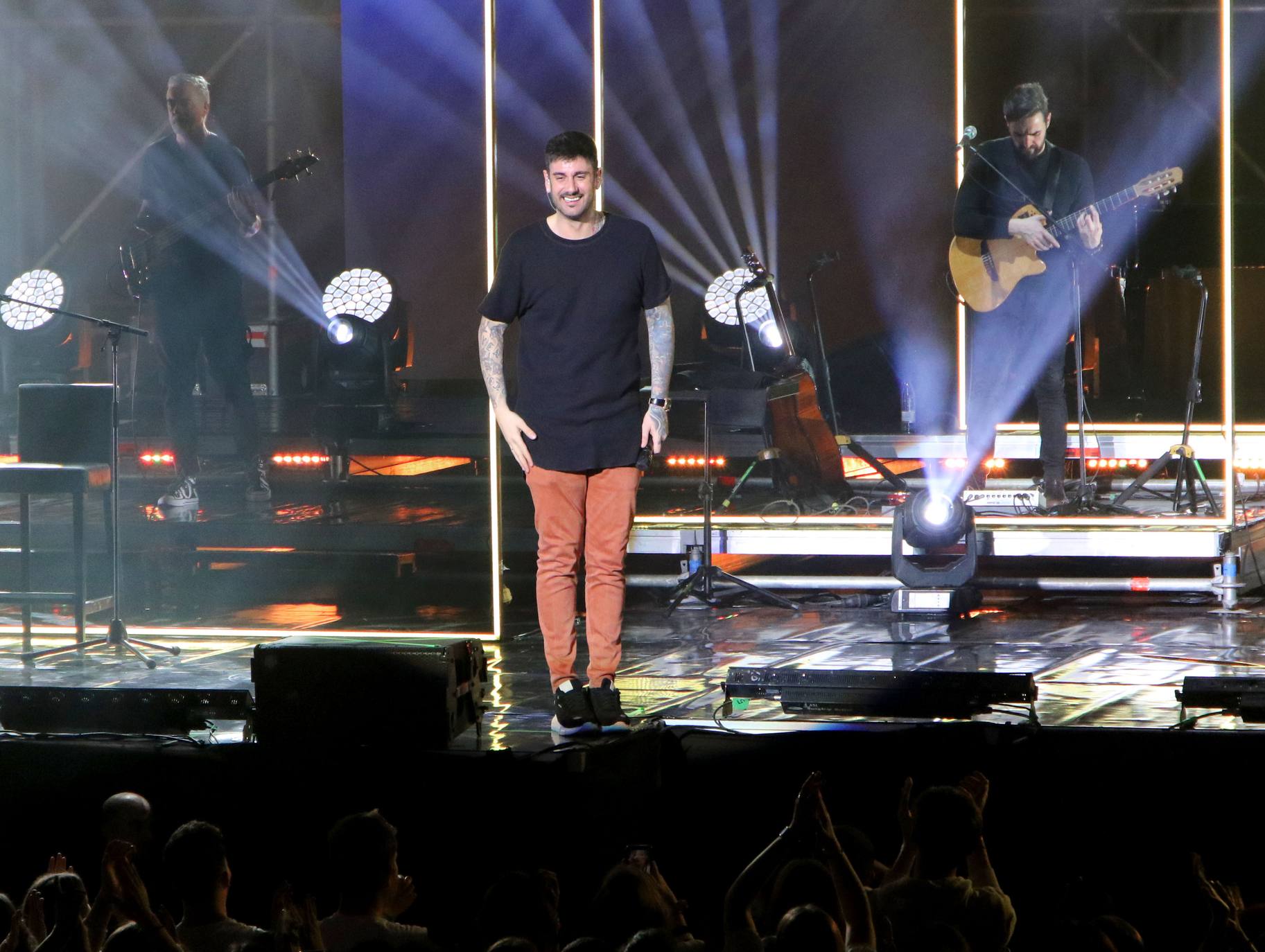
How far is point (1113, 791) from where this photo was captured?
337cm

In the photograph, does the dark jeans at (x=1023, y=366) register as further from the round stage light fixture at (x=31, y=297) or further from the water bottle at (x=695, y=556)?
the round stage light fixture at (x=31, y=297)

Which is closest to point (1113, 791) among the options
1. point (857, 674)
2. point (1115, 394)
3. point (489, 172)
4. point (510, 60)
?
point (857, 674)

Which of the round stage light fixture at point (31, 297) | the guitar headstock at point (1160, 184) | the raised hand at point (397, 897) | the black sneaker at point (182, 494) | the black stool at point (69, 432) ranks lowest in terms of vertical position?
the raised hand at point (397, 897)

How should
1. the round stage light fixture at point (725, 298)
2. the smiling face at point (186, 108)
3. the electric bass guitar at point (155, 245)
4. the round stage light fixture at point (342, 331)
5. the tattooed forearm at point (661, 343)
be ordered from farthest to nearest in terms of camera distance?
the round stage light fixture at point (725, 298)
the round stage light fixture at point (342, 331)
the electric bass guitar at point (155, 245)
the smiling face at point (186, 108)
the tattooed forearm at point (661, 343)

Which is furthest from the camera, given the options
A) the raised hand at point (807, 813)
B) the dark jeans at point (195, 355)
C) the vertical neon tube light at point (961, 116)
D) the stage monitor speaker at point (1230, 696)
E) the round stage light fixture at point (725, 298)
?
the round stage light fixture at point (725, 298)

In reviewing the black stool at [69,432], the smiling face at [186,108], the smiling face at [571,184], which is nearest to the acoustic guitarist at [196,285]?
the smiling face at [186,108]

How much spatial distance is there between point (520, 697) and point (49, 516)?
428 centimetres

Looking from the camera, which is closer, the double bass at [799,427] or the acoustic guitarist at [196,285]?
the acoustic guitarist at [196,285]

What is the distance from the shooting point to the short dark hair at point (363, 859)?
2689 mm

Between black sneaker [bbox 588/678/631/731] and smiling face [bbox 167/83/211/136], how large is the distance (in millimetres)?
3293

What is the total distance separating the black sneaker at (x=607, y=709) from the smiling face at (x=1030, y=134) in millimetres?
3800

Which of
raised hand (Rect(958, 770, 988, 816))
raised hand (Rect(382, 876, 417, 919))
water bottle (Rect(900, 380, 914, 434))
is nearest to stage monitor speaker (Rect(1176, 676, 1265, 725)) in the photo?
raised hand (Rect(958, 770, 988, 816))

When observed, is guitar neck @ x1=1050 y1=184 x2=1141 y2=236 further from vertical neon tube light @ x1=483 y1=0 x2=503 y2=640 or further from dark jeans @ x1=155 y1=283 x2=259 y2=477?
dark jeans @ x1=155 y1=283 x2=259 y2=477

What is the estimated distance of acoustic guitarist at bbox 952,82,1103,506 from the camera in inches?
257
